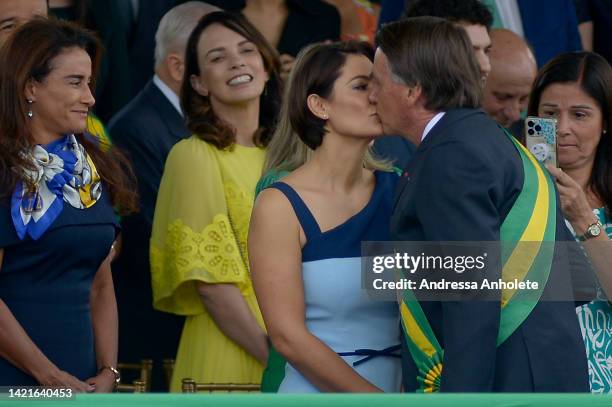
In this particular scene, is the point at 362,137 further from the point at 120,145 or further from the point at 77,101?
the point at 120,145

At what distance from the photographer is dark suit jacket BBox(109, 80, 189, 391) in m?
4.96

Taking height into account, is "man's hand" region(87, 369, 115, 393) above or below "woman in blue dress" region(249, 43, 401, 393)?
below

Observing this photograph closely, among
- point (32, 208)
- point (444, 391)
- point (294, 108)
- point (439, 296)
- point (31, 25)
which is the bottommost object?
point (444, 391)

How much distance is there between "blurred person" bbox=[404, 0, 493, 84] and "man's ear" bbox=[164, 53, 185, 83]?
A: 0.92 meters

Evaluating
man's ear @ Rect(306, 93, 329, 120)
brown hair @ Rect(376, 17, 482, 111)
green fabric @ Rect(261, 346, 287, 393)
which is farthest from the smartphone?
green fabric @ Rect(261, 346, 287, 393)

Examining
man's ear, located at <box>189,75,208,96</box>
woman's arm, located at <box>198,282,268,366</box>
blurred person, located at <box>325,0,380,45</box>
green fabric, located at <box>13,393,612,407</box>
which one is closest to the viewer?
green fabric, located at <box>13,393,612,407</box>

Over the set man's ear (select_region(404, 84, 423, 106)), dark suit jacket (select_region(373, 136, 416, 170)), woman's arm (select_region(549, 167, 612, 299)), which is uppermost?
dark suit jacket (select_region(373, 136, 416, 170))

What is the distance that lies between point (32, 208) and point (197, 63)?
51.8 inches

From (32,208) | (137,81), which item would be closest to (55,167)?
(32,208)

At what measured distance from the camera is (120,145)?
5.03 m

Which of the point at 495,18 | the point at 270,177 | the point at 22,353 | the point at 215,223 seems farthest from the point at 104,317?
the point at 495,18

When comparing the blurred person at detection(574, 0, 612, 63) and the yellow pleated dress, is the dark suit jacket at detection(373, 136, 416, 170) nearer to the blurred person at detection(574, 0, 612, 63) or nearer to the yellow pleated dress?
the yellow pleated dress

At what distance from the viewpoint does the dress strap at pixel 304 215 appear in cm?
361

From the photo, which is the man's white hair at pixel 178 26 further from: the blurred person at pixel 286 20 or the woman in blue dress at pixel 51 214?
the woman in blue dress at pixel 51 214
